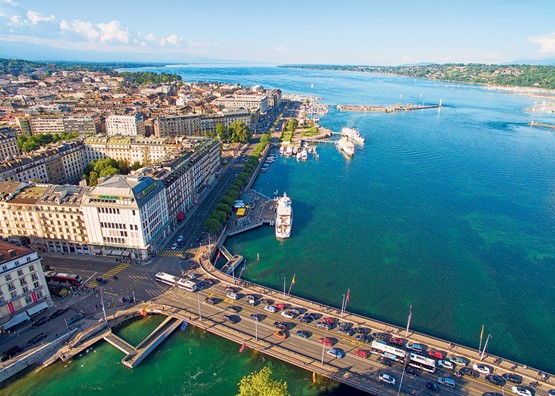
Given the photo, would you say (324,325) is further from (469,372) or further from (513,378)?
(513,378)

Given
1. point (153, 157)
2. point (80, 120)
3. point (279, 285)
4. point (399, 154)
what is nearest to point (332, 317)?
point (279, 285)

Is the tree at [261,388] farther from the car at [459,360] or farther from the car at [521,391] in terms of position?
the car at [521,391]

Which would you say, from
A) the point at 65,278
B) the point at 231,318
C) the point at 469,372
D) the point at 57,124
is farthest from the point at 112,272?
the point at 57,124

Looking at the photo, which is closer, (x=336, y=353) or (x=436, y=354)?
(x=336, y=353)

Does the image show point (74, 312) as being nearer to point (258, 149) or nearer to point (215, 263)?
point (215, 263)

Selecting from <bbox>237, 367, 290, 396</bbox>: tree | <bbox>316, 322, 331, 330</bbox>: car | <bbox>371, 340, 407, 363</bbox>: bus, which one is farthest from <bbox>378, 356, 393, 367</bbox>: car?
<bbox>237, 367, 290, 396</bbox>: tree
